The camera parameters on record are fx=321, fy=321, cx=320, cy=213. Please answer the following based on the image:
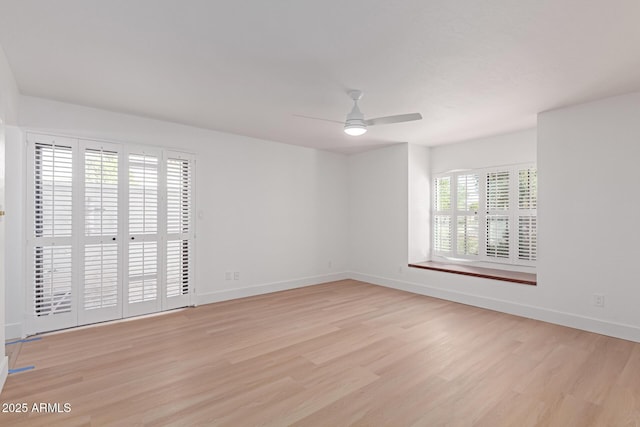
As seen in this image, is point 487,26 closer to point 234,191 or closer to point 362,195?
point 234,191

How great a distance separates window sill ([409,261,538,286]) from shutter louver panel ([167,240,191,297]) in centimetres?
357

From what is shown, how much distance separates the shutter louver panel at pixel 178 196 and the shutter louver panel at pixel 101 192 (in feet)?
2.06

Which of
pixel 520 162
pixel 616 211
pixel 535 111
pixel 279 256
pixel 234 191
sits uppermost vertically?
pixel 535 111

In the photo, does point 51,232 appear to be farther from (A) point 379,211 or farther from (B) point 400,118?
(A) point 379,211

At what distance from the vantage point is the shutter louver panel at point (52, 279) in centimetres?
352

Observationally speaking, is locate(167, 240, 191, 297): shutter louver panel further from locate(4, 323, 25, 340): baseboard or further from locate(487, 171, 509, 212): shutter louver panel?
locate(487, 171, 509, 212): shutter louver panel

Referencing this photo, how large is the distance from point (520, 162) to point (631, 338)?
2.50m

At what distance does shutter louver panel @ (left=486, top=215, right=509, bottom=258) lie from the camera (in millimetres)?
4945

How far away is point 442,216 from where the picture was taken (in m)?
5.81

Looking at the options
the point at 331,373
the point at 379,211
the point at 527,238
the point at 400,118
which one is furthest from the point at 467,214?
the point at 331,373

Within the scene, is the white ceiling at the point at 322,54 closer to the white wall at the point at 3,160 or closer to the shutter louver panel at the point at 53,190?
the white wall at the point at 3,160

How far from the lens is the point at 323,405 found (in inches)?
87.0

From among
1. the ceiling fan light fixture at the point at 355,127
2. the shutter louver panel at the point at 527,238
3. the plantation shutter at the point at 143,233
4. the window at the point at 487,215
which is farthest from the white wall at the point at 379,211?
the plantation shutter at the point at 143,233

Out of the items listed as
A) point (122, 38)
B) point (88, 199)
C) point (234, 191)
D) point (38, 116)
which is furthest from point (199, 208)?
point (122, 38)
